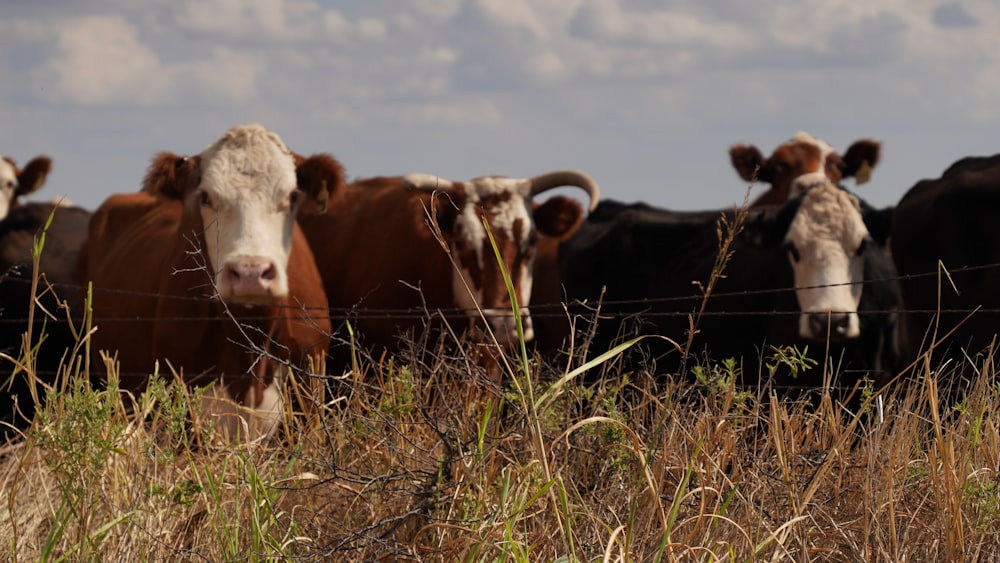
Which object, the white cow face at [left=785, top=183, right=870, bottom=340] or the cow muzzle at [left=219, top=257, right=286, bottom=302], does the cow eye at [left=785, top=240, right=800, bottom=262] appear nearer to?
the white cow face at [left=785, top=183, right=870, bottom=340]

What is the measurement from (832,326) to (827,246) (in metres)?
0.91

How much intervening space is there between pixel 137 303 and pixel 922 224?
16.6ft

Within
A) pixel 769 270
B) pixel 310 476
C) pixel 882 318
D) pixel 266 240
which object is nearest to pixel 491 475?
pixel 310 476

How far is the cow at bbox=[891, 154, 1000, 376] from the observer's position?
807cm

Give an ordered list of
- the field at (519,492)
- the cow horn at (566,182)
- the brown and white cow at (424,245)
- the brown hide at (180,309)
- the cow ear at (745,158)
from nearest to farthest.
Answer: the field at (519,492) < the brown hide at (180,309) < the brown and white cow at (424,245) < the cow horn at (566,182) < the cow ear at (745,158)

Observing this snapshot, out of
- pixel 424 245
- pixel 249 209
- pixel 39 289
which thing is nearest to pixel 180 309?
pixel 249 209

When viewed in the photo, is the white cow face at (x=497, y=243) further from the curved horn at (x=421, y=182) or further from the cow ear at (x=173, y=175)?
the cow ear at (x=173, y=175)

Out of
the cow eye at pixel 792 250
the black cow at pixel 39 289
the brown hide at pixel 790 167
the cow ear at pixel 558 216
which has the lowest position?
the black cow at pixel 39 289

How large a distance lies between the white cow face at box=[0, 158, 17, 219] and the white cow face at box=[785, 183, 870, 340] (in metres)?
8.75

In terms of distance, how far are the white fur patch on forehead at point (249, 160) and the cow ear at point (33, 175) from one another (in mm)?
7700

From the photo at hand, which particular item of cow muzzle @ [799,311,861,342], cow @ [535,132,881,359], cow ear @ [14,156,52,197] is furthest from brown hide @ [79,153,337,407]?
cow ear @ [14,156,52,197]

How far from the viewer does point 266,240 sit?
22.1ft

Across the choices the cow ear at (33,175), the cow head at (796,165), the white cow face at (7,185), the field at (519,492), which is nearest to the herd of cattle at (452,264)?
the cow head at (796,165)

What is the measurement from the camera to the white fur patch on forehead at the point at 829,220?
837cm
